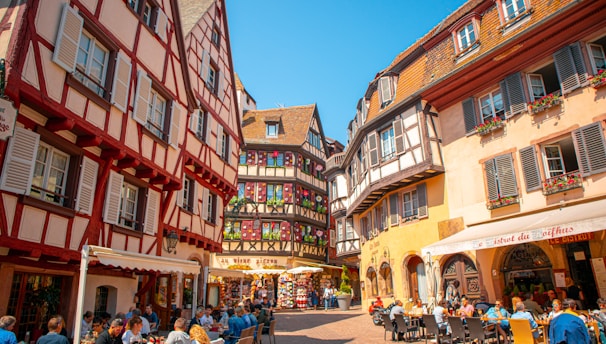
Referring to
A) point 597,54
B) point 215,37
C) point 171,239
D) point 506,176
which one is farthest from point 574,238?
point 215,37

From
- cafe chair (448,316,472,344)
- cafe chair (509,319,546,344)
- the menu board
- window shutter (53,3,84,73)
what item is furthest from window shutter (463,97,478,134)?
window shutter (53,3,84,73)

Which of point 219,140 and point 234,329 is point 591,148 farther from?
point 219,140

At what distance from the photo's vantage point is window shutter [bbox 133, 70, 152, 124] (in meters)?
10.3

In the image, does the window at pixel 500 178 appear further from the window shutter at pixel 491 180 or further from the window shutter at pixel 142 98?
the window shutter at pixel 142 98

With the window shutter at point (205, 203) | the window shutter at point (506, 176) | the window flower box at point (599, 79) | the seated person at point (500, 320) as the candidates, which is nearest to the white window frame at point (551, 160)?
the window shutter at point (506, 176)

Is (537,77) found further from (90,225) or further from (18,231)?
(18,231)

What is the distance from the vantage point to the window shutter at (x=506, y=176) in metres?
13.6

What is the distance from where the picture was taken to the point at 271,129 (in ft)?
111

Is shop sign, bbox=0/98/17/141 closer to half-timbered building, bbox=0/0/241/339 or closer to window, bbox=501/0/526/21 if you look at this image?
half-timbered building, bbox=0/0/241/339

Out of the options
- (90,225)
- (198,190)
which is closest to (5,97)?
(90,225)

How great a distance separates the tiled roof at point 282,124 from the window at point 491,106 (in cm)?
1840

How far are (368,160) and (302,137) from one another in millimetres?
14082

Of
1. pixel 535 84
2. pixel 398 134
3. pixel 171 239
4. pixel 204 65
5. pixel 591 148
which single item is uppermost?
pixel 204 65

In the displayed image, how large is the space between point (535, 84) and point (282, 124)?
22884 mm
